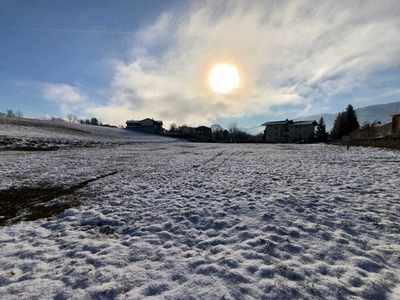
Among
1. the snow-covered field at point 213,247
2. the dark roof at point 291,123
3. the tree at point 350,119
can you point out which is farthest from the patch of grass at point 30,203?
the dark roof at point 291,123

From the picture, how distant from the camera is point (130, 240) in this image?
4633 mm

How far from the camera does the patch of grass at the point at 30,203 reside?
19.5ft

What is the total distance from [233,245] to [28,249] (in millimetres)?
4423

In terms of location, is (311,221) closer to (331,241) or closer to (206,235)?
(331,241)

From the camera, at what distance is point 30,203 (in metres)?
7.04

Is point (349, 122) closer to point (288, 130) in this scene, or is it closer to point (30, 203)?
point (288, 130)

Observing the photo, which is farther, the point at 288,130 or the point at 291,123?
the point at 291,123

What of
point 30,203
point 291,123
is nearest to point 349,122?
point 291,123

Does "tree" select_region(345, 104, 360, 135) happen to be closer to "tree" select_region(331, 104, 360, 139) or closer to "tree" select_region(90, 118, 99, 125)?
"tree" select_region(331, 104, 360, 139)

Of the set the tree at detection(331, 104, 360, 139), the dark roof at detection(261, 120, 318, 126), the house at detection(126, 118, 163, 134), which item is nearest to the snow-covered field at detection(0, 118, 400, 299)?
the tree at detection(331, 104, 360, 139)

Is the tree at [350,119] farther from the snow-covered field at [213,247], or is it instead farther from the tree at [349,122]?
the snow-covered field at [213,247]

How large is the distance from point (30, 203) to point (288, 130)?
107 metres

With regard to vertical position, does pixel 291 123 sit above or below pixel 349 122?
above

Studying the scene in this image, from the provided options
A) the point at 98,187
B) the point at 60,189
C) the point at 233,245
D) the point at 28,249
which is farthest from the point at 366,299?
the point at 60,189
